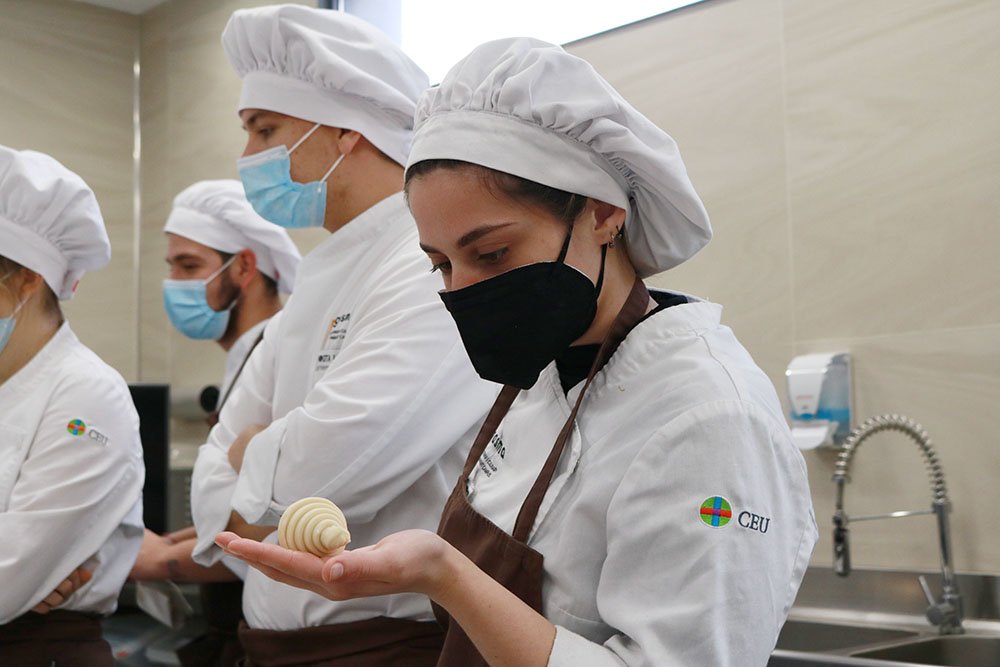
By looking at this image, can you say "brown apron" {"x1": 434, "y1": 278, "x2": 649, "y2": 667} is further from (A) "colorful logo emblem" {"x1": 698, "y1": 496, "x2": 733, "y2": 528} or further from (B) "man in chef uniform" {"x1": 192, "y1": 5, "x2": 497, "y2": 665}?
(B) "man in chef uniform" {"x1": 192, "y1": 5, "x2": 497, "y2": 665}

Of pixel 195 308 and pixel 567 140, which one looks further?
pixel 195 308

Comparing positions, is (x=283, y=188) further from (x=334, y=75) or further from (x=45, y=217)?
(x=45, y=217)

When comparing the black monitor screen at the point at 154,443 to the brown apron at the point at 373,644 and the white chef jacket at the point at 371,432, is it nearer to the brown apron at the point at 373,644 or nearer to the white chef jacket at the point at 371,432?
the white chef jacket at the point at 371,432

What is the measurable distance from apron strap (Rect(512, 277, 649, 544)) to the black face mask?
4cm

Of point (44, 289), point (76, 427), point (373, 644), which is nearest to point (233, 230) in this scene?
point (44, 289)

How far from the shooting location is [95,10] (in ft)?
16.2

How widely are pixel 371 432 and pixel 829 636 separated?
1.40 m

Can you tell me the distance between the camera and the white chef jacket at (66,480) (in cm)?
211

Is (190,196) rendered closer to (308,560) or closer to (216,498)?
(216,498)

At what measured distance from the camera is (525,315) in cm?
126

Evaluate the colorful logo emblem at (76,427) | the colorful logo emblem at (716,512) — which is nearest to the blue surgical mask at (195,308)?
the colorful logo emblem at (76,427)

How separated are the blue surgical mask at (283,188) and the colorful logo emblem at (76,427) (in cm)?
59

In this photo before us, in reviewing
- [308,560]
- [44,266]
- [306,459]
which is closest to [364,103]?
[306,459]

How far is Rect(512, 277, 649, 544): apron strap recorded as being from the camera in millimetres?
1254
